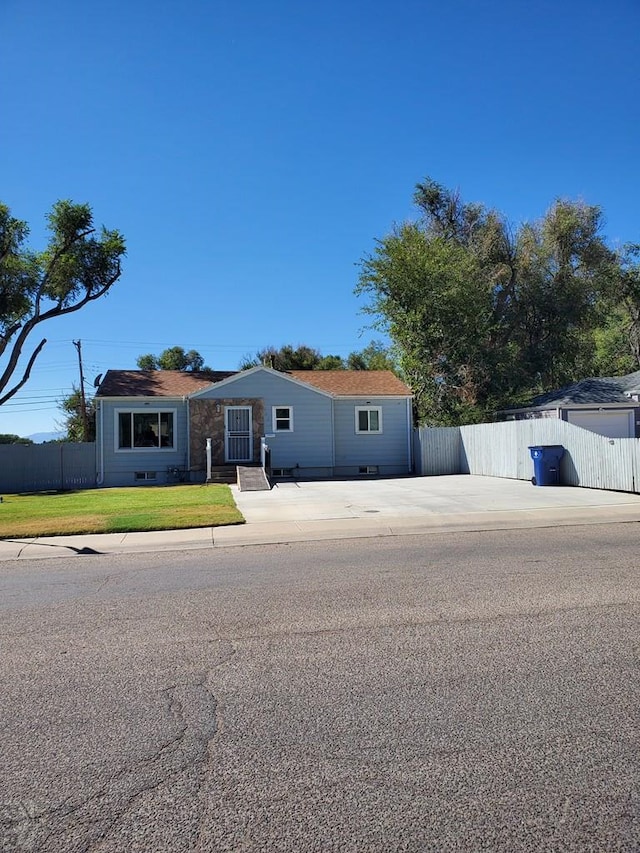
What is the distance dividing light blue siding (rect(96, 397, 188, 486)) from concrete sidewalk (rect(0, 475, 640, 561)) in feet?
23.2

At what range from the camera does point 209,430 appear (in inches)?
988

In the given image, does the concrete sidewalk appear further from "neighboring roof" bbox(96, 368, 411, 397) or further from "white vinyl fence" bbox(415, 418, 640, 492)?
"neighboring roof" bbox(96, 368, 411, 397)

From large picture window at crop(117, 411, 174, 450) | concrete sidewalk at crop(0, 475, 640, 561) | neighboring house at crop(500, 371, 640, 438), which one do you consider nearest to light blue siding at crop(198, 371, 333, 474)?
large picture window at crop(117, 411, 174, 450)

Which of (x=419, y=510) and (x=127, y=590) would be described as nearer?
(x=127, y=590)

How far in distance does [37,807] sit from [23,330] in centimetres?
3060

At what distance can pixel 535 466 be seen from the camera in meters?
18.8

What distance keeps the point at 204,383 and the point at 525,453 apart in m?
14.1

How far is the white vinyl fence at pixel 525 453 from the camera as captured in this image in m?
16.2

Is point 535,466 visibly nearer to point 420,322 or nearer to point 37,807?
point 420,322

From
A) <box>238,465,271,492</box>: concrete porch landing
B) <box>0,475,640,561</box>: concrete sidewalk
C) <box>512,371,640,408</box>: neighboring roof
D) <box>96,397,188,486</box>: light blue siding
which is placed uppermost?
<box>512,371,640,408</box>: neighboring roof

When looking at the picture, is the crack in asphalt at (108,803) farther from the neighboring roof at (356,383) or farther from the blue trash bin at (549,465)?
the neighboring roof at (356,383)

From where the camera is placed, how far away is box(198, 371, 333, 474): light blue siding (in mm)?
25609

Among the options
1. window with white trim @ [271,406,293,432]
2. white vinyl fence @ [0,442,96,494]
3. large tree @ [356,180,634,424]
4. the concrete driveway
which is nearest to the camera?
the concrete driveway

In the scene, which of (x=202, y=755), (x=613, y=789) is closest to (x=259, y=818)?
(x=202, y=755)
